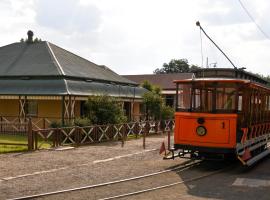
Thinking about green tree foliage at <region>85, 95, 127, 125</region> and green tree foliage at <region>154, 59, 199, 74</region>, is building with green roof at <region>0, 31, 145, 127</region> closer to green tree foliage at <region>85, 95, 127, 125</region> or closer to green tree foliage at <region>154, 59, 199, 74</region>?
green tree foliage at <region>85, 95, 127, 125</region>

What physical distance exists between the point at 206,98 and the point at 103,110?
12.1 m

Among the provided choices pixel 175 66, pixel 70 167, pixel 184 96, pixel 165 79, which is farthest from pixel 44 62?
pixel 175 66

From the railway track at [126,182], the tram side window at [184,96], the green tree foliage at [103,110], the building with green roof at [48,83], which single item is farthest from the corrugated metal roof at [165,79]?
the railway track at [126,182]

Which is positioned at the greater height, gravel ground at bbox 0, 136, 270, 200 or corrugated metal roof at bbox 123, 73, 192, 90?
corrugated metal roof at bbox 123, 73, 192, 90

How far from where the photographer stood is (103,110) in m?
26.0

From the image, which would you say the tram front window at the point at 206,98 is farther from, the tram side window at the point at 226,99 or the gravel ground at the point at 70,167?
the gravel ground at the point at 70,167

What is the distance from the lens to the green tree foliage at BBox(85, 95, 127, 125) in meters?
26.0

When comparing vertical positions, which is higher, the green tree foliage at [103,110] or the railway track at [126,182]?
the green tree foliage at [103,110]

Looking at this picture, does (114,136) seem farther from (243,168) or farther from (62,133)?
(243,168)

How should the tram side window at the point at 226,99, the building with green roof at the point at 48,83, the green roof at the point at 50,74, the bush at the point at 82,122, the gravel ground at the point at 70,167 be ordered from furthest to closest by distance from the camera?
1. the green roof at the point at 50,74
2. the building with green roof at the point at 48,83
3. the bush at the point at 82,122
4. the tram side window at the point at 226,99
5. the gravel ground at the point at 70,167

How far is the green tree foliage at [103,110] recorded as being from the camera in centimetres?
2597

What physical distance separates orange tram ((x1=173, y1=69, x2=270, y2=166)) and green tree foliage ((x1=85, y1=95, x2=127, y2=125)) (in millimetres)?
11192

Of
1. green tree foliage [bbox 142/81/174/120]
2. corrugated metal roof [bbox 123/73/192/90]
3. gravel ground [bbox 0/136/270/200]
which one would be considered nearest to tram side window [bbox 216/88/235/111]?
gravel ground [bbox 0/136/270/200]

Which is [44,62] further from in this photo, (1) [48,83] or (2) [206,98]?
(2) [206,98]
